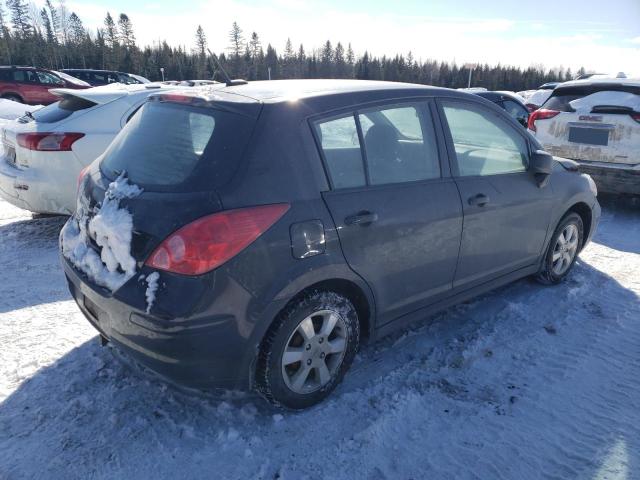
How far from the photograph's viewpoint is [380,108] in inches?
111

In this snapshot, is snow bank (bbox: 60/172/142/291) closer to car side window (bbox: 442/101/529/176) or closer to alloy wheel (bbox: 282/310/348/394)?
alloy wheel (bbox: 282/310/348/394)

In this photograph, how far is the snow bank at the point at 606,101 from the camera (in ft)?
19.1

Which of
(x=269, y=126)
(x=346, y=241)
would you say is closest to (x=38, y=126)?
(x=269, y=126)

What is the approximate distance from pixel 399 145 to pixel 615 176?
443 centimetres

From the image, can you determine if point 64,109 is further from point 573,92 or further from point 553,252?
point 573,92

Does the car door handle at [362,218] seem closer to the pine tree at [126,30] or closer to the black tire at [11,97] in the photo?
the black tire at [11,97]

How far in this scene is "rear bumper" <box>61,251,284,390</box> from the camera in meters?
2.11

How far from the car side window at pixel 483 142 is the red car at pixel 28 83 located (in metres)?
19.8

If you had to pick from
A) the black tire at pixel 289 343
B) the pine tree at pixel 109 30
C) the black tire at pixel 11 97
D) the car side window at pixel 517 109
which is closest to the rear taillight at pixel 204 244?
the black tire at pixel 289 343

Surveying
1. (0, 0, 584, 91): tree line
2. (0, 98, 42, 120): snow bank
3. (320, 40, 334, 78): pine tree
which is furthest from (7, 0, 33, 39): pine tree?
(0, 98, 42, 120): snow bank

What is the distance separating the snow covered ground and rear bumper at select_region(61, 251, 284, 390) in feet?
1.27

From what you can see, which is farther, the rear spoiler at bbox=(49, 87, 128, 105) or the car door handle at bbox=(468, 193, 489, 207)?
the rear spoiler at bbox=(49, 87, 128, 105)

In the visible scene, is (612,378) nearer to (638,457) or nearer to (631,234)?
(638,457)

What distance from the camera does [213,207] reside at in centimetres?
213
